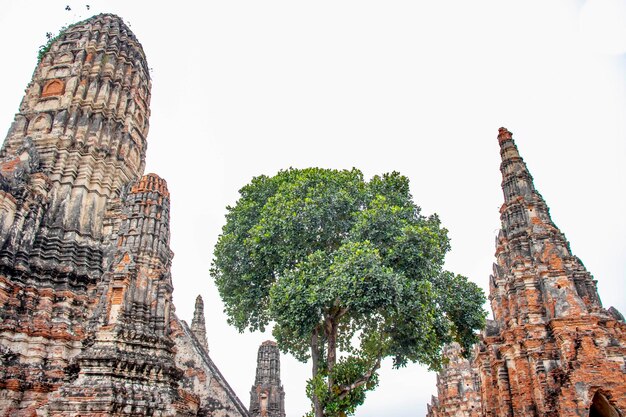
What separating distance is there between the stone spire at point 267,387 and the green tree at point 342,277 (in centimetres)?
517

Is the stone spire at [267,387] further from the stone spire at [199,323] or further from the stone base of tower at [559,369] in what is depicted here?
the stone base of tower at [559,369]

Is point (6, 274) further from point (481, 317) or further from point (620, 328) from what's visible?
point (620, 328)

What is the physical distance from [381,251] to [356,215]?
1391 millimetres

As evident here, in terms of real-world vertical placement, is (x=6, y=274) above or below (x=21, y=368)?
above

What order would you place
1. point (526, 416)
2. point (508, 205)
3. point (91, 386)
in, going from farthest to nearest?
point (508, 205), point (526, 416), point (91, 386)

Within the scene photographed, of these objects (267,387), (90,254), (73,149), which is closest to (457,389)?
(267,387)

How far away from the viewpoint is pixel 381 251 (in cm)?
1473

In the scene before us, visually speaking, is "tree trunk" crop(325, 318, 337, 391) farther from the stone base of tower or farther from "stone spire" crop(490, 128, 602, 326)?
"stone spire" crop(490, 128, 602, 326)

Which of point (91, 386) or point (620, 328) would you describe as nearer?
point (91, 386)

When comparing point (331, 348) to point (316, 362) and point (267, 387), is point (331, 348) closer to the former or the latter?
point (316, 362)

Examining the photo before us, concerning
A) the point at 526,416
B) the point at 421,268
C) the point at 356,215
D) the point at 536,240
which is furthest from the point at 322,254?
the point at 536,240

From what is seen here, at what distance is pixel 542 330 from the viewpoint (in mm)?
18844

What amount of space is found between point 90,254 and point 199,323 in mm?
13527

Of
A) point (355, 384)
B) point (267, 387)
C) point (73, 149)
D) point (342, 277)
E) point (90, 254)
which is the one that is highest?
point (73, 149)
